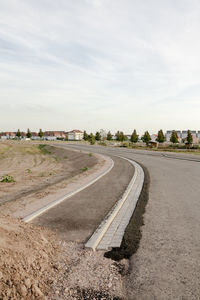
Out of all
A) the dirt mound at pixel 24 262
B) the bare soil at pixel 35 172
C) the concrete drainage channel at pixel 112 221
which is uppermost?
the dirt mound at pixel 24 262

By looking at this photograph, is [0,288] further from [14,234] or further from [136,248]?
[136,248]

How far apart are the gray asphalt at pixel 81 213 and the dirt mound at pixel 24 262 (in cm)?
67

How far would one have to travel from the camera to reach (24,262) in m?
3.24

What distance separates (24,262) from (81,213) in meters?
2.97

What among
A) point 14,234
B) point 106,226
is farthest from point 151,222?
point 14,234

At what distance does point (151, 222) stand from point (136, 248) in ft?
4.85

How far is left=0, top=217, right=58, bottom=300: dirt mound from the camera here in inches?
110

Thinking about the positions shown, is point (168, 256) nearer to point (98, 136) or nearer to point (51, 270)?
point (51, 270)

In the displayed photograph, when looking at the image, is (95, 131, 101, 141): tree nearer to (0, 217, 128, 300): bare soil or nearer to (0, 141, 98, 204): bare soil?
(0, 141, 98, 204): bare soil

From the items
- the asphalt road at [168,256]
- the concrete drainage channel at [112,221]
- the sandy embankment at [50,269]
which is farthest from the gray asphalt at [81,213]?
the asphalt road at [168,256]

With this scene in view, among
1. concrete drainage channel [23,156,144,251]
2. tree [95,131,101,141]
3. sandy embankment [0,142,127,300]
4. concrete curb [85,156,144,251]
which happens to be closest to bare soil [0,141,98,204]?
concrete drainage channel [23,156,144,251]

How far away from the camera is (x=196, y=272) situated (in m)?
3.36

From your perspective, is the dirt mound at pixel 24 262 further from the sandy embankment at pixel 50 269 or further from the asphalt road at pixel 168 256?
the asphalt road at pixel 168 256

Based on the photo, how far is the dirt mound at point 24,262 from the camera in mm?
2807
